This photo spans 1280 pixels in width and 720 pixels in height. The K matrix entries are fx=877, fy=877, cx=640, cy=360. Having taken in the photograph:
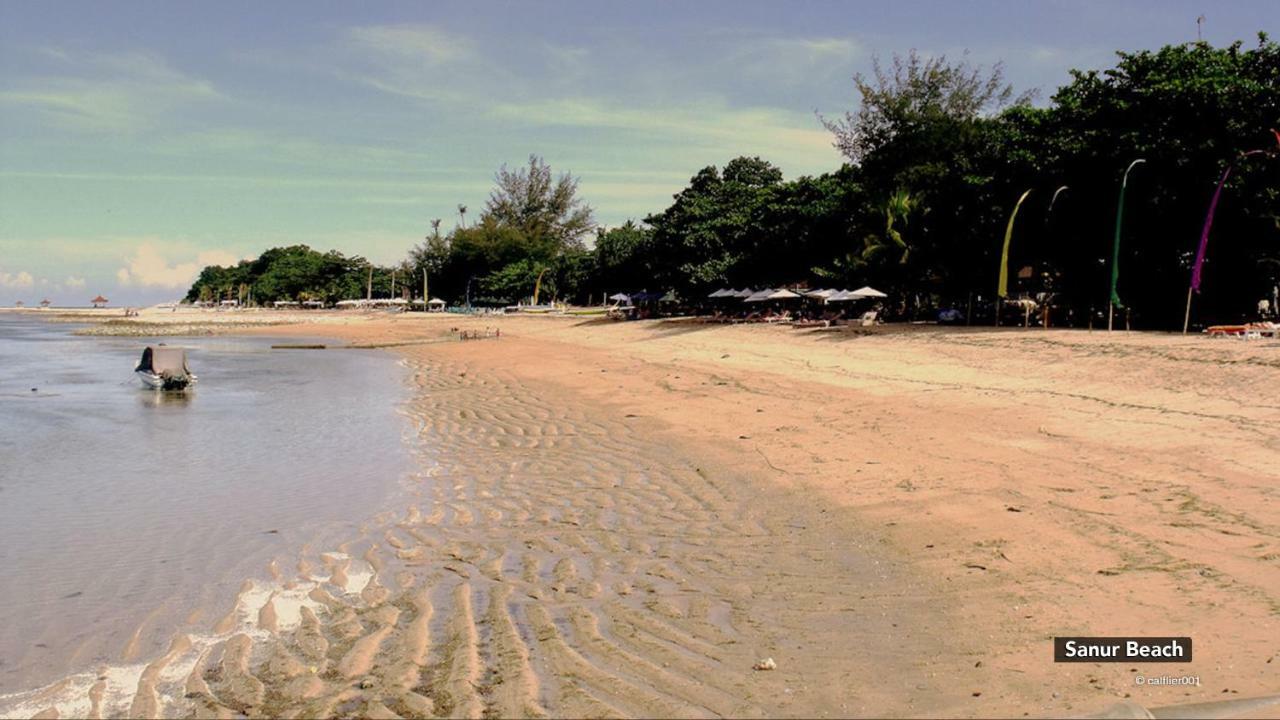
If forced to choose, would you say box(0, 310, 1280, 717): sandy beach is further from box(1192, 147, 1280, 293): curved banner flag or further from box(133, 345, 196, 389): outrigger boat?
box(133, 345, 196, 389): outrigger boat

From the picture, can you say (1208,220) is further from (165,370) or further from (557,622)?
(165,370)

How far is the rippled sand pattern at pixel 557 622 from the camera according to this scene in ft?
16.1

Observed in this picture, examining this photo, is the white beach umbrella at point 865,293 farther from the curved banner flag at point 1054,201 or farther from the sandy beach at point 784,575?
the sandy beach at point 784,575

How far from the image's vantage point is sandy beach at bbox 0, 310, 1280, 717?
491cm

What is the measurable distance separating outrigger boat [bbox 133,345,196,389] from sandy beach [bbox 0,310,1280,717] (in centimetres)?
1399

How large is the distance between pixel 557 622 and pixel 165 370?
78.7 ft

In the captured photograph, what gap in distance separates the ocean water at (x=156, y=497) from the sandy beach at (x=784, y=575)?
59cm

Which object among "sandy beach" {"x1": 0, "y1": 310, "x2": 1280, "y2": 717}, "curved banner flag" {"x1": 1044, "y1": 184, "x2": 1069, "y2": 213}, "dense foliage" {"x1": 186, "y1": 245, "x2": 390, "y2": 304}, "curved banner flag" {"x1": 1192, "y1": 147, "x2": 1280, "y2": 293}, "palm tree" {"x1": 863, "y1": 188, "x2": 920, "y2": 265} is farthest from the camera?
"dense foliage" {"x1": 186, "y1": 245, "x2": 390, "y2": 304}

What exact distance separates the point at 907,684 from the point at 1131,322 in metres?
29.5

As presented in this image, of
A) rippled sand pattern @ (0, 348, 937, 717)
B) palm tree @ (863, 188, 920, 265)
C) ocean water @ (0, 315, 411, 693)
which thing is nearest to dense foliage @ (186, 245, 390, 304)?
palm tree @ (863, 188, 920, 265)

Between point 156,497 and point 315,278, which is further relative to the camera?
point 315,278

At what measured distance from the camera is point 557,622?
6148 millimetres

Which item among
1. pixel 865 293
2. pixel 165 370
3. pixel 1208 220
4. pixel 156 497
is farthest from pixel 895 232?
pixel 156 497

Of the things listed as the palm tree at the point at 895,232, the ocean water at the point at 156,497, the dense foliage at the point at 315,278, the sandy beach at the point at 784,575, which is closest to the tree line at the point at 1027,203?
the palm tree at the point at 895,232
